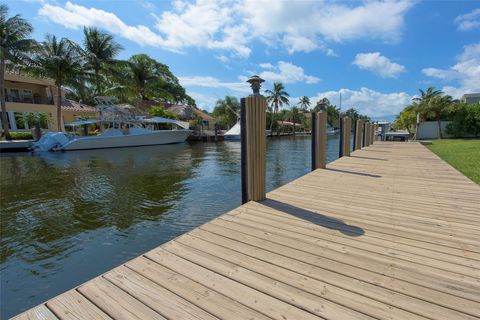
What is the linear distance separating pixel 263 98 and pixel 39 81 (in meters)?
33.7

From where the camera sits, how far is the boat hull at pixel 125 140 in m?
20.5

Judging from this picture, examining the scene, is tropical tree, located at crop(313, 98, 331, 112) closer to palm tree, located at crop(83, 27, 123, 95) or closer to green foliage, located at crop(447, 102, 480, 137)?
green foliage, located at crop(447, 102, 480, 137)

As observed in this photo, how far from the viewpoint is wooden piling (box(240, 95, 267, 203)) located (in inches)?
143

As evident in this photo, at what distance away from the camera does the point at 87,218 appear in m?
5.51

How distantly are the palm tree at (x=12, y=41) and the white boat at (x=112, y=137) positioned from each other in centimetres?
457

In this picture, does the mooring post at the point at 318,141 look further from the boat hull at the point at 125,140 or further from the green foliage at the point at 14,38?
the green foliage at the point at 14,38

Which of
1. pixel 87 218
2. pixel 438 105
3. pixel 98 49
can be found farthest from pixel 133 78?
pixel 438 105

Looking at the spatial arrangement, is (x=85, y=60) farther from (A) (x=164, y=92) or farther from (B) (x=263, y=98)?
(B) (x=263, y=98)

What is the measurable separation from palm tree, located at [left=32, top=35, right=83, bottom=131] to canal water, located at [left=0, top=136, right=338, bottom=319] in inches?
652

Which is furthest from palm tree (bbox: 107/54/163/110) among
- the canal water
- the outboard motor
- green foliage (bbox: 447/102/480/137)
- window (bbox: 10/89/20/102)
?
green foliage (bbox: 447/102/480/137)

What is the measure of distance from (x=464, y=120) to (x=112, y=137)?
30597mm

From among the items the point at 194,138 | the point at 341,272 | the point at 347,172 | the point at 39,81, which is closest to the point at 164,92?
the point at 194,138

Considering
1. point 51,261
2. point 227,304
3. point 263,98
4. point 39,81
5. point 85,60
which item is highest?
point 85,60

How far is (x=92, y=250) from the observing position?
4.11 m
